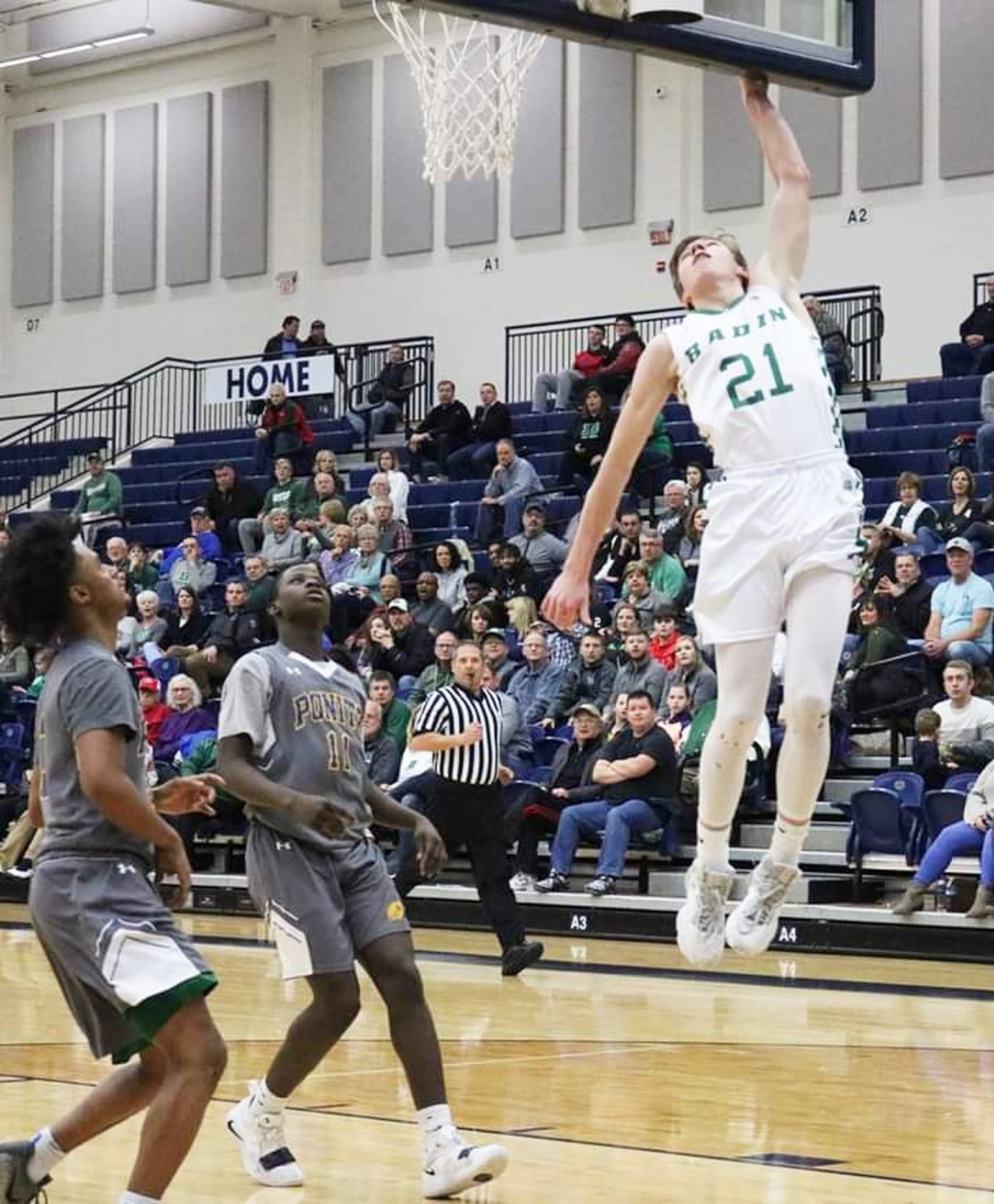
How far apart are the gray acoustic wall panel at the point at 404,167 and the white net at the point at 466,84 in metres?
0.80

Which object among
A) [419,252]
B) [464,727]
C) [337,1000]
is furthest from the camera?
[419,252]

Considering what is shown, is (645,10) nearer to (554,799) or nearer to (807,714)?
(807,714)

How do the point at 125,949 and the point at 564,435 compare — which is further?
the point at 564,435

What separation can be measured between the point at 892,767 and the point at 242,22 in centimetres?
1860

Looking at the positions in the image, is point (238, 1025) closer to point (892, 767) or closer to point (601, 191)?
point (892, 767)

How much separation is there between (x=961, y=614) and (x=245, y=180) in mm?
17665

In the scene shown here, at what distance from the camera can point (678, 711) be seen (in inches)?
604

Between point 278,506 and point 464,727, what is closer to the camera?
point 464,727

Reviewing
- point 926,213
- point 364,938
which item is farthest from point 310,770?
point 926,213

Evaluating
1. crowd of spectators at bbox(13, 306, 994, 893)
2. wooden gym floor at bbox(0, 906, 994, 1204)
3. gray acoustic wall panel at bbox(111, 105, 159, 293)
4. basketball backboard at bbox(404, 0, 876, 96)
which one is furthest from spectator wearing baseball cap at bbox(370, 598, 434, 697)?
gray acoustic wall panel at bbox(111, 105, 159, 293)

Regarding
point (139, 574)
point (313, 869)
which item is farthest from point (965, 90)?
point (313, 869)

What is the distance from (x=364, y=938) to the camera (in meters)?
7.12

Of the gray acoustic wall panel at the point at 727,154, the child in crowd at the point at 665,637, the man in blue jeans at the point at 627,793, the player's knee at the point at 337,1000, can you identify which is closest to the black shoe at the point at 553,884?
the man in blue jeans at the point at 627,793

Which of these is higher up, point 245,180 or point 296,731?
point 245,180
